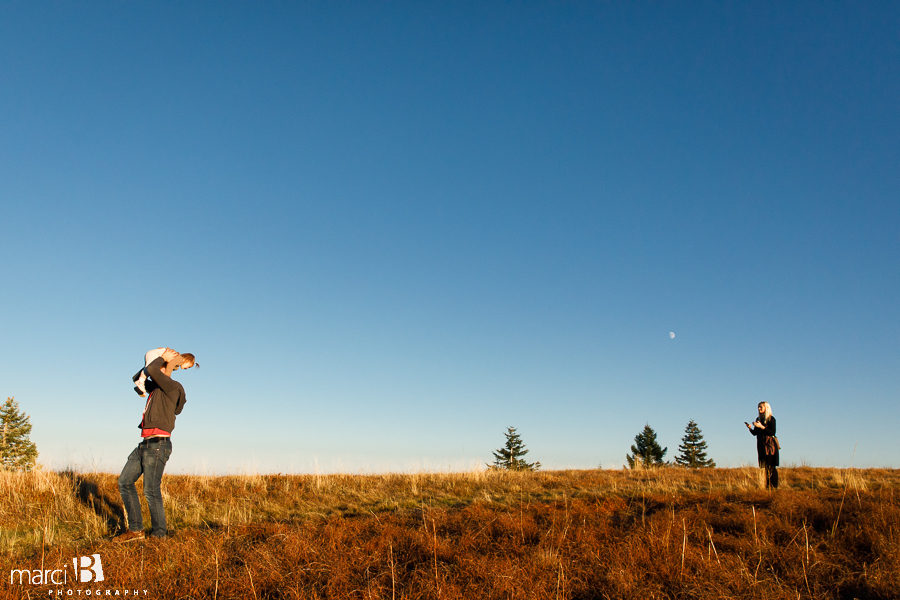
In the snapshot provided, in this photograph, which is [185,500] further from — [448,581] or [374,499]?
[448,581]

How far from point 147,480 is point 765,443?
39.9 ft

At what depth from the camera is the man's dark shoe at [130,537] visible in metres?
6.32

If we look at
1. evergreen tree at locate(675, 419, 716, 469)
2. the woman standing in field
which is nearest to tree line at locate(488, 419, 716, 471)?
evergreen tree at locate(675, 419, 716, 469)

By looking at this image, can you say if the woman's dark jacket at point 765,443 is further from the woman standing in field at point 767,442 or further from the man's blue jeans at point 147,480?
the man's blue jeans at point 147,480

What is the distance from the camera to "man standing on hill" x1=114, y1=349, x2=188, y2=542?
6.66 meters

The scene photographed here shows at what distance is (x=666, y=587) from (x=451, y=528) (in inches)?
116

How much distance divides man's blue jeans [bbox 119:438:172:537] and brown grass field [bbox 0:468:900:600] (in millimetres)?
403

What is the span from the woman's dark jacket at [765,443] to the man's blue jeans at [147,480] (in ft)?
38.9

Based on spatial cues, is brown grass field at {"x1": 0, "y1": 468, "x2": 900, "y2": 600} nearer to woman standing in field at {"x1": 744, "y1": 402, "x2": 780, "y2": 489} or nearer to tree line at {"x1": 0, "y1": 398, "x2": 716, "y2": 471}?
woman standing in field at {"x1": 744, "y1": 402, "x2": 780, "y2": 489}

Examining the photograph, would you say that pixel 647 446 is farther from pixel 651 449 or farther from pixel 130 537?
pixel 130 537

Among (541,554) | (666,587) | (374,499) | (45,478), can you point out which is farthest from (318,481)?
(666,587)

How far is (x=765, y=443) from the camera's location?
11.6 meters

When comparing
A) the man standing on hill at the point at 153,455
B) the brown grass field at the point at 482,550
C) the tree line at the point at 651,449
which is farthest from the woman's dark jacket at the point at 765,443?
the tree line at the point at 651,449

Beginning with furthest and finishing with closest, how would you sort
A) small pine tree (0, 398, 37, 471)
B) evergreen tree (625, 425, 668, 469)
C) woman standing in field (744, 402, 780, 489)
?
evergreen tree (625, 425, 668, 469), small pine tree (0, 398, 37, 471), woman standing in field (744, 402, 780, 489)
